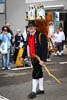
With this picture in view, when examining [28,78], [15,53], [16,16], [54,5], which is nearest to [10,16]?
[16,16]

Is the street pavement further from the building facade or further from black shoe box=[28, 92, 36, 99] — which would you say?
the building facade

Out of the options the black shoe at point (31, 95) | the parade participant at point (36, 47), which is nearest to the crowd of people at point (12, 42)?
the parade participant at point (36, 47)

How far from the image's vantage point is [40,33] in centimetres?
802

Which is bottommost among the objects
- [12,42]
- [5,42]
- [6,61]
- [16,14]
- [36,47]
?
[6,61]

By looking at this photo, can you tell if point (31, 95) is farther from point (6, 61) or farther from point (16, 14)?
point (16, 14)

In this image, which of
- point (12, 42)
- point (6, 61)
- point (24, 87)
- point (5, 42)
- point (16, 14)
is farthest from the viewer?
point (16, 14)

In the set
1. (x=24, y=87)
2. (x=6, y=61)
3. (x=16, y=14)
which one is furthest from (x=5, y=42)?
(x=16, y=14)

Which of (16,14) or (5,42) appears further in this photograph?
(16,14)

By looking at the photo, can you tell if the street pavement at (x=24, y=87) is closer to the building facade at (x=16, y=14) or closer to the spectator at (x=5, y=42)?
the spectator at (x=5, y=42)

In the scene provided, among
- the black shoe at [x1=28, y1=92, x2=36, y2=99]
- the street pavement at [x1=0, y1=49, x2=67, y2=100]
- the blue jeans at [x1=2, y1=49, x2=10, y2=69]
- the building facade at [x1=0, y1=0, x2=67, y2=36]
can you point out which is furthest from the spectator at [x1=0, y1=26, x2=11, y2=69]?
the building facade at [x1=0, y1=0, x2=67, y2=36]

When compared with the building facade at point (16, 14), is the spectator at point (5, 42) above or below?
below

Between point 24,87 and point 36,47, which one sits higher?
point 36,47

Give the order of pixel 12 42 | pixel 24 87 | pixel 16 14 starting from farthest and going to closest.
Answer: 1. pixel 16 14
2. pixel 12 42
3. pixel 24 87

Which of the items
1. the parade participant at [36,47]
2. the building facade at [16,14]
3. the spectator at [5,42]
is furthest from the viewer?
the building facade at [16,14]
